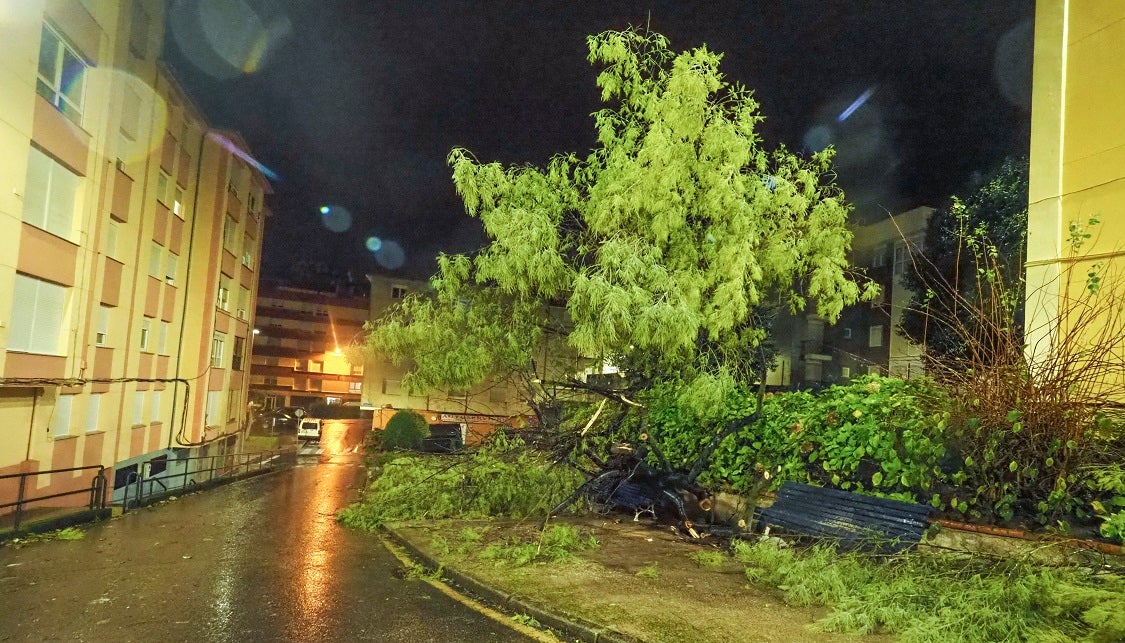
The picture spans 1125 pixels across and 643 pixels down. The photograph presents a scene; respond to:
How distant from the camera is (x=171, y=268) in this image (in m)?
25.0

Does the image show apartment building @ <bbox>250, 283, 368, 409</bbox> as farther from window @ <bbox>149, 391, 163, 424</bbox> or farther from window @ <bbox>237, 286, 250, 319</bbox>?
window @ <bbox>149, 391, 163, 424</bbox>

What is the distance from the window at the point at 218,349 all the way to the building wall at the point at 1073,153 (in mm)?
29802

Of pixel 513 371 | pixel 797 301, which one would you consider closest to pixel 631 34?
pixel 797 301

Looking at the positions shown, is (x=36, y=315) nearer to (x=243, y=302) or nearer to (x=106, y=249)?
(x=106, y=249)

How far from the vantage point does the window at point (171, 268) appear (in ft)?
80.4

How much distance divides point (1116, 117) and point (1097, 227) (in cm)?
140

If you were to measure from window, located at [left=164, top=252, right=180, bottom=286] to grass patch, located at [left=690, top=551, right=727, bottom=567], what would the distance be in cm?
2287

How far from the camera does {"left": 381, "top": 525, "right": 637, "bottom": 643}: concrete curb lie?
5582mm

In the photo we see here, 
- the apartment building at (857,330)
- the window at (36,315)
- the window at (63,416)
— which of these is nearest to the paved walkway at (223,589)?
the window at (36,315)

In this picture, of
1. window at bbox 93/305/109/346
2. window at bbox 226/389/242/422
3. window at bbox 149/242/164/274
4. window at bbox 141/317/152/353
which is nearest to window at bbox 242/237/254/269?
window at bbox 226/389/242/422

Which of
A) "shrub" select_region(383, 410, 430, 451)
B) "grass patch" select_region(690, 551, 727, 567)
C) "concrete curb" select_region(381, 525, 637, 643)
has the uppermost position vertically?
"grass patch" select_region(690, 551, 727, 567)

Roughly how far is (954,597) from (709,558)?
2.69m

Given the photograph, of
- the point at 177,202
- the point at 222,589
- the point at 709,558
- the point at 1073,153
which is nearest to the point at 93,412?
the point at 177,202

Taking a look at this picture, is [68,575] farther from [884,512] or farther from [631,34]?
[631,34]
